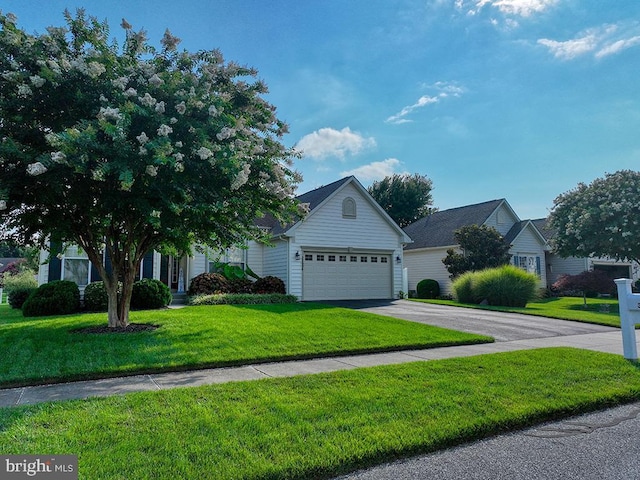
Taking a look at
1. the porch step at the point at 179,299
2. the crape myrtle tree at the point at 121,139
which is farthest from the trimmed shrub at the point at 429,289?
the crape myrtle tree at the point at 121,139

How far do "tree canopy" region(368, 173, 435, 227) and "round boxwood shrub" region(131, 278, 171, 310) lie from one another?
28364mm

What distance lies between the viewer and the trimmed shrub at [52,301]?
40.0ft

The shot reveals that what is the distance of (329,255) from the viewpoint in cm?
1920

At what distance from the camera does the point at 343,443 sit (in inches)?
129

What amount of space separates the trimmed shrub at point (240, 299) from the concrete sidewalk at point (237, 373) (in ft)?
30.7

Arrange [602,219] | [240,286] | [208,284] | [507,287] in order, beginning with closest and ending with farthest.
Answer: [208,284] → [240,286] → [507,287] → [602,219]

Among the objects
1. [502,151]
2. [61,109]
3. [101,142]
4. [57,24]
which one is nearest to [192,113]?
[101,142]

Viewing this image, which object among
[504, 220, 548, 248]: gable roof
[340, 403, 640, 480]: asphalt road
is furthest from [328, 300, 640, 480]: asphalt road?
[504, 220, 548, 248]: gable roof

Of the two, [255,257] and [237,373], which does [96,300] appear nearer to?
[255,257]

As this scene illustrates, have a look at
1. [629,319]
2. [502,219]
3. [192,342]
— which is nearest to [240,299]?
[192,342]

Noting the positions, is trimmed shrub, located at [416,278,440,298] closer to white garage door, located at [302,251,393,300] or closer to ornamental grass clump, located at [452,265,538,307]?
ornamental grass clump, located at [452,265,538,307]

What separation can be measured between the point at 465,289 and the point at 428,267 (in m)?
6.11

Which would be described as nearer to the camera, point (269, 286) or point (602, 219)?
point (269, 286)

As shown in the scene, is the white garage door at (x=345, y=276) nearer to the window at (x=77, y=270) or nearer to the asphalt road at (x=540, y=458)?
the window at (x=77, y=270)
